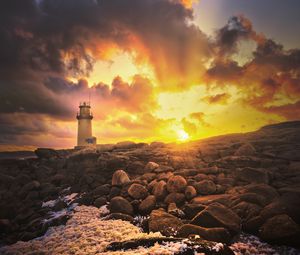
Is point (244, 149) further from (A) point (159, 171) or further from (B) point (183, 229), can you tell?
(B) point (183, 229)

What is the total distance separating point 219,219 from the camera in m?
7.96

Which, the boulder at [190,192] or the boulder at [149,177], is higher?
the boulder at [149,177]

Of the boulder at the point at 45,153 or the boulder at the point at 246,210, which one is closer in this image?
the boulder at the point at 246,210

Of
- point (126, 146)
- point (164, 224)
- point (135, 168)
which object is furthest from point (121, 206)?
point (126, 146)

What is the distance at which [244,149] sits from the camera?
694 inches

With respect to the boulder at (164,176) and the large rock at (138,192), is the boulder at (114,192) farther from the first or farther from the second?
the boulder at (164,176)

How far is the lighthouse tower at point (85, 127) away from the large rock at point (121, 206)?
39.1 meters

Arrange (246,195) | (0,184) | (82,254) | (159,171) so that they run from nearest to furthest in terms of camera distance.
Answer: (82,254) → (246,195) → (159,171) → (0,184)

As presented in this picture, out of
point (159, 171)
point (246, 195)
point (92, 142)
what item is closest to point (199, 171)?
point (159, 171)

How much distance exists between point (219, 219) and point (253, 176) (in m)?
5.75

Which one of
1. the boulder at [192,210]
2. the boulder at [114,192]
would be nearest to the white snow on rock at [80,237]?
the boulder at [192,210]

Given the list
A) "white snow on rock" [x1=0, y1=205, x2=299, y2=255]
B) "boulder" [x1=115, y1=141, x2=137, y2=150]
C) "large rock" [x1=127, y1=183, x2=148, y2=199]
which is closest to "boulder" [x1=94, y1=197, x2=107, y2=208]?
→ "white snow on rock" [x1=0, y1=205, x2=299, y2=255]

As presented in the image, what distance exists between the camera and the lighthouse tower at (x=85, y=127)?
49438 mm

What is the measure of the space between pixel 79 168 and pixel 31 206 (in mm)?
6836
